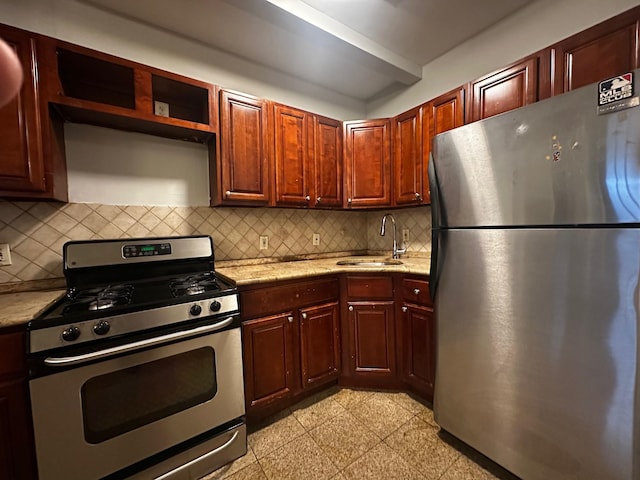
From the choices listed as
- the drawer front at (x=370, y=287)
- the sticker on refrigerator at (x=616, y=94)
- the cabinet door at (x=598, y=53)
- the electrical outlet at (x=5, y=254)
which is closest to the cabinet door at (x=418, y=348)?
the drawer front at (x=370, y=287)

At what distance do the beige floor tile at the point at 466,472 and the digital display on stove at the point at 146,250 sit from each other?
1.95 meters

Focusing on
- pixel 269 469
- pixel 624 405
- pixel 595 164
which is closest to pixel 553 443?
pixel 624 405

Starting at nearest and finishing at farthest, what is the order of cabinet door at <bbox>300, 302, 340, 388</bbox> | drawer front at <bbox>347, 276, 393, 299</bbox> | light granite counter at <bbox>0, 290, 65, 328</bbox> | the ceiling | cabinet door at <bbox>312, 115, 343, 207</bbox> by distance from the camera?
light granite counter at <bbox>0, 290, 65, 328</bbox> < the ceiling < cabinet door at <bbox>300, 302, 340, 388</bbox> < drawer front at <bbox>347, 276, 393, 299</bbox> < cabinet door at <bbox>312, 115, 343, 207</bbox>

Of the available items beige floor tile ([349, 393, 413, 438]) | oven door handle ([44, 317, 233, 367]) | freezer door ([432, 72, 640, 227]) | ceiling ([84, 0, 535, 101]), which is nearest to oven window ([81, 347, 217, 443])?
oven door handle ([44, 317, 233, 367])

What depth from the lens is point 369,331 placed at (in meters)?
1.91

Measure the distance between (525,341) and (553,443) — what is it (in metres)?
0.41

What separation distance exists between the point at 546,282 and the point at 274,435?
1.63 meters

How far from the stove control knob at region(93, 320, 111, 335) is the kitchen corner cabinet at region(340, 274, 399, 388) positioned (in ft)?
4.41

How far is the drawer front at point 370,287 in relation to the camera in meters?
1.88

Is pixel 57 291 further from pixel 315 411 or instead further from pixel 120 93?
pixel 315 411

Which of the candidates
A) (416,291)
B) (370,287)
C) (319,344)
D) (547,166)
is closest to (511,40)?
(547,166)

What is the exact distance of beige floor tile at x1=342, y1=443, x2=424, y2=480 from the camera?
1.27 m

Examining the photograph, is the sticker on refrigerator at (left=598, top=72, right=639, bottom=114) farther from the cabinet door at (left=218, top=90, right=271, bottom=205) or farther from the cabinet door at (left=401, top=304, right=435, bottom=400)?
the cabinet door at (left=218, top=90, right=271, bottom=205)

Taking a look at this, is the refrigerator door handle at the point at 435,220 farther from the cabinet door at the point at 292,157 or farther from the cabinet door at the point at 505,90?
the cabinet door at the point at 292,157
